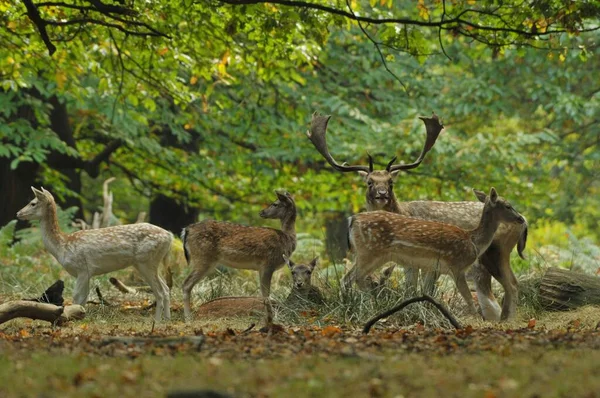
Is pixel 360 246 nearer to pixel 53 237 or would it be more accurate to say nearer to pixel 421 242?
pixel 421 242

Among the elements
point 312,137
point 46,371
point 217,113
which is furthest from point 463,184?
point 46,371

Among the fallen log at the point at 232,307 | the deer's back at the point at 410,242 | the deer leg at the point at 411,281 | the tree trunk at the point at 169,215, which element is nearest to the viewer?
the deer leg at the point at 411,281

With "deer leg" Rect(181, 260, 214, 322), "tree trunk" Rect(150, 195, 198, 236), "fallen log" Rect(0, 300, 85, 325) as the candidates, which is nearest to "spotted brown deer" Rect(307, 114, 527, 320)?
"deer leg" Rect(181, 260, 214, 322)

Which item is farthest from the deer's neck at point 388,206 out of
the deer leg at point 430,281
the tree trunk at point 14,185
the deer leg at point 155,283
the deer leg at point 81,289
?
the tree trunk at point 14,185

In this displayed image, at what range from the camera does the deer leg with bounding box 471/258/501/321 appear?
10.6 m

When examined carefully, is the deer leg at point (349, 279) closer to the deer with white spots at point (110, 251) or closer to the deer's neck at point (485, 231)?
the deer's neck at point (485, 231)

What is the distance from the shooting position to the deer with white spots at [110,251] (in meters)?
11.0

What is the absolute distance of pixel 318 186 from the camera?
19641 millimetres

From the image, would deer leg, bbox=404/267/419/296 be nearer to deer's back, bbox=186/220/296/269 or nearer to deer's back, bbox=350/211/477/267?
deer's back, bbox=350/211/477/267

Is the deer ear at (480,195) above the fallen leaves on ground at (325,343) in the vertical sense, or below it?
above

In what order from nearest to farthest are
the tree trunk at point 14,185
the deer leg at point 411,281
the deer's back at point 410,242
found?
1. the deer leg at point 411,281
2. the deer's back at point 410,242
3. the tree trunk at point 14,185

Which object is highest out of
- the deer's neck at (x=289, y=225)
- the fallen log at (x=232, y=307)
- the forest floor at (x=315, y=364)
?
the deer's neck at (x=289, y=225)

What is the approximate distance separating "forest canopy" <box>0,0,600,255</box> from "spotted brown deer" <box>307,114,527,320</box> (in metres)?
1.62

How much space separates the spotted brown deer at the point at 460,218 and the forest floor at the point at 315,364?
8.51 feet
